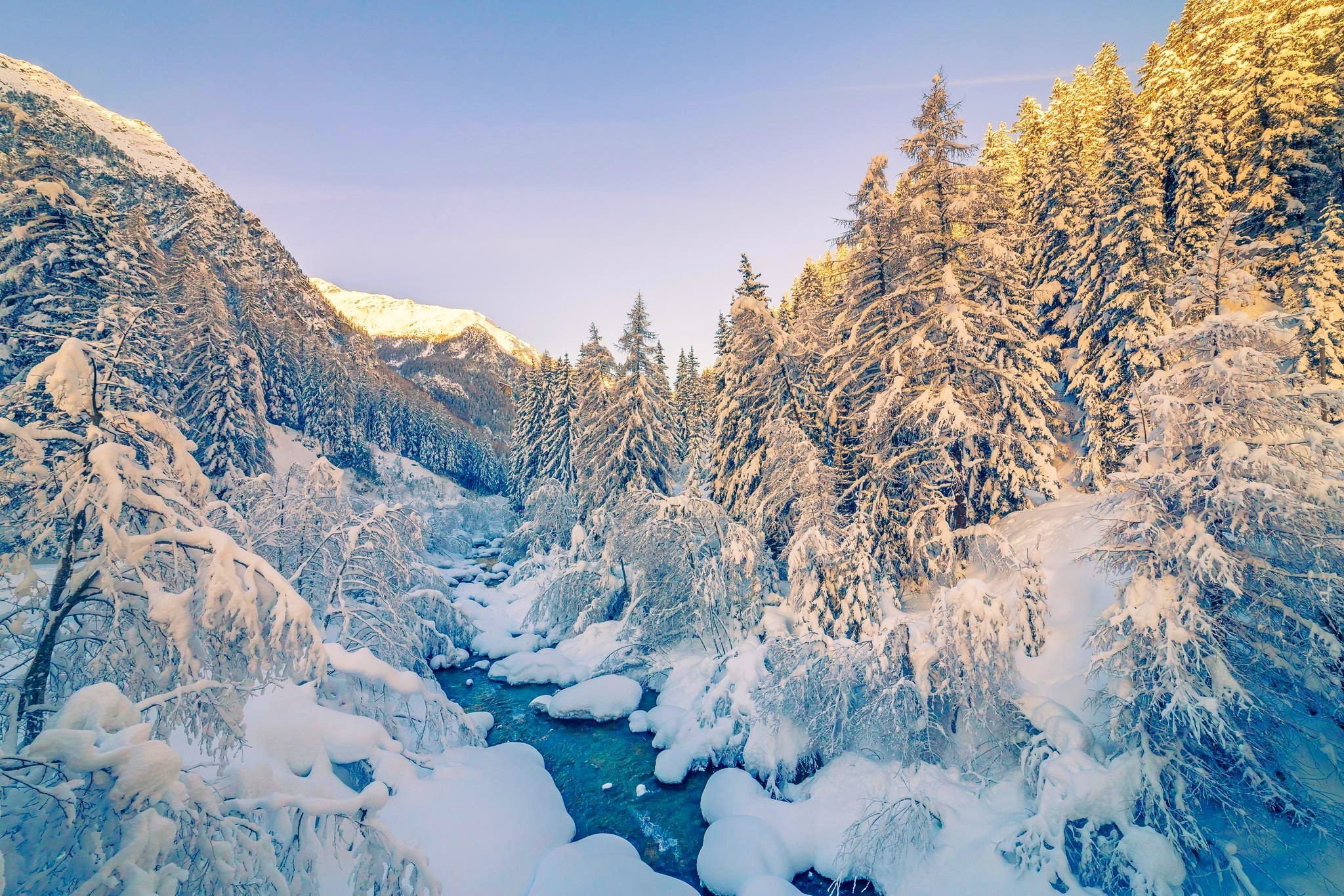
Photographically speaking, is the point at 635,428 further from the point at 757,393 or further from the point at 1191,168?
the point at 1191,168

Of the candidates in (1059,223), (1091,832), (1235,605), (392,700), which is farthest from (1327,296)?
(392,700)

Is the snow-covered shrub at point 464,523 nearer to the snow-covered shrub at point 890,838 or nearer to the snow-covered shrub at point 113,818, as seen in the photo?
the snow-covered shrub at point 890,838

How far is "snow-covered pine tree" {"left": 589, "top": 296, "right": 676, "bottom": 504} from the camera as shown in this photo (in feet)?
80.4

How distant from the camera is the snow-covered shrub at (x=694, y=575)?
57.6 feet

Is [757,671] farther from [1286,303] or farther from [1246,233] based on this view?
[1246,233]

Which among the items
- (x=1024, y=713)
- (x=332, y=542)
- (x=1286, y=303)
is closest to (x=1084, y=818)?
(x=1024, y=713)

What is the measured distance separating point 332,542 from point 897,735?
1652 centimetres

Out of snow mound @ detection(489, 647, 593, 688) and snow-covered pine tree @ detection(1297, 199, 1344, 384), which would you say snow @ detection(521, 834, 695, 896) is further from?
snow-covered pine tree @ detection(1297, 199, 1344, 384)

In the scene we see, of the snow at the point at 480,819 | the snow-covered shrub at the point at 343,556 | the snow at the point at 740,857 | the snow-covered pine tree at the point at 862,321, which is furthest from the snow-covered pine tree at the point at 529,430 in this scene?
the snow at the point at 740,857

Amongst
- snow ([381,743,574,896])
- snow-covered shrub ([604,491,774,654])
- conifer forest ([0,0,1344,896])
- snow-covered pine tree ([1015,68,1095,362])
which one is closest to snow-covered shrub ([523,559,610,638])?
conifer forest ([0,0,1344,896])

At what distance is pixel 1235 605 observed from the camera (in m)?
8.48

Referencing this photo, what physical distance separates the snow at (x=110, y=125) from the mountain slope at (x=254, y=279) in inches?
27.5

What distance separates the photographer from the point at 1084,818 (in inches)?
338

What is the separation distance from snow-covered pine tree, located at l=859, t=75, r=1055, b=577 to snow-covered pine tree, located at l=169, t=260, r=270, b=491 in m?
29.6
